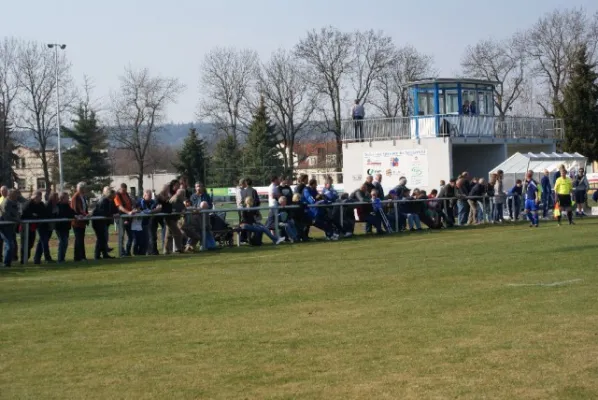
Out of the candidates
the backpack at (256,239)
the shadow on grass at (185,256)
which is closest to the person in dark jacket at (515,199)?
the shadow on grass at (185,256)

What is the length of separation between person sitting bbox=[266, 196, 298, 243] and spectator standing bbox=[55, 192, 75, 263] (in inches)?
223

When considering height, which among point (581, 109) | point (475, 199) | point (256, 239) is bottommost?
point (256, 239)

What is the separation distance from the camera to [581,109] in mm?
69688

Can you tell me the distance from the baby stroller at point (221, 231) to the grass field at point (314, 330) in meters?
6.10

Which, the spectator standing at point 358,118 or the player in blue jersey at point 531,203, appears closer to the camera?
the player in blue jersey at point 531,203

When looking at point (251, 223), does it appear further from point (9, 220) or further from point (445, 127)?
point (445, 127)

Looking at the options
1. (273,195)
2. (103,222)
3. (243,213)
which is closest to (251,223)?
(243,213)

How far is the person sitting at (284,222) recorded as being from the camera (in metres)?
26.4

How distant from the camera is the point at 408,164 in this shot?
153 feet

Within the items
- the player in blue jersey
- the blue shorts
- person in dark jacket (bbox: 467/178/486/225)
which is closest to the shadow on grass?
the player in blue jersey

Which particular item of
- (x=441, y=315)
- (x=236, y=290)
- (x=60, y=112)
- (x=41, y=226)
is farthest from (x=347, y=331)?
(x=60, y=112)

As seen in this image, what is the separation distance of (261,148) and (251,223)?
50132 millimetres

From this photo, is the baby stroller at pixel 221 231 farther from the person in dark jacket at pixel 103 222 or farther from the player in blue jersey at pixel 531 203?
the player in blue jersey at pixel 531 203

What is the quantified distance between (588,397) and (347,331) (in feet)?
12.0
